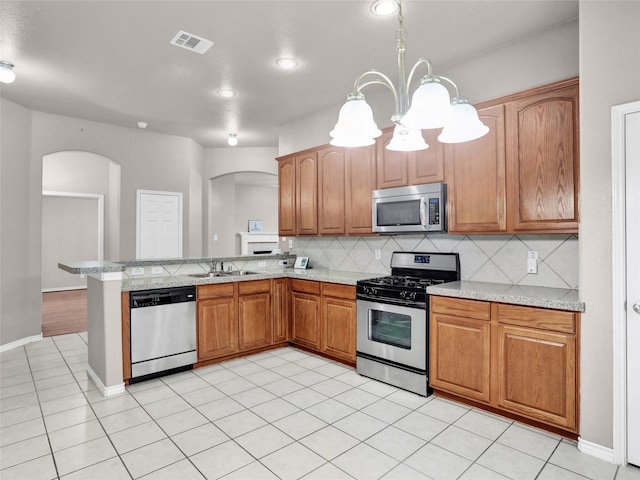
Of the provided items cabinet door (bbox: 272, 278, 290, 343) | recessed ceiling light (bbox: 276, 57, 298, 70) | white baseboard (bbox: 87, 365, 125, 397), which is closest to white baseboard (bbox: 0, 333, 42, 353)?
white baseboard (bbox: 87, 365, 125, 397)

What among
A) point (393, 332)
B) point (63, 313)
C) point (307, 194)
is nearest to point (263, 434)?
point (393, 332)

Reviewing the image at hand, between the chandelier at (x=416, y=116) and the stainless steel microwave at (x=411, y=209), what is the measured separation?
143cm

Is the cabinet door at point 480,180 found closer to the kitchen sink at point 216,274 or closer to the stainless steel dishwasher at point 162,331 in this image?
the kitchen sink at point 216,274

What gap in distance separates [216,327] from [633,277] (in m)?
3.38

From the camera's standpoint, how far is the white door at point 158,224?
19.3ft

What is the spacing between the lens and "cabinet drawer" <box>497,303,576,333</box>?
7.55 ft

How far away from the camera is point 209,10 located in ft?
8.48

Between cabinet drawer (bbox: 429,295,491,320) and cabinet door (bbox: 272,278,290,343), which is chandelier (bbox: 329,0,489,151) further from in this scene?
cabinet door (bbox: 272,278,290,343)

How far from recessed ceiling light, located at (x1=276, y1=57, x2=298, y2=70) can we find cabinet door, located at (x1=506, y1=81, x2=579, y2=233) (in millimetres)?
1876

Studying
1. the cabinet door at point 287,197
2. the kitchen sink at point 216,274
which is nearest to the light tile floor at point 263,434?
the kitchen sink at point 216,274

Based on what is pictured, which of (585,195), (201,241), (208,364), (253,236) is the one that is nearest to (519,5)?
(585,195)

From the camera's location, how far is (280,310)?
435 cm

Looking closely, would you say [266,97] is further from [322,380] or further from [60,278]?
[60,278]

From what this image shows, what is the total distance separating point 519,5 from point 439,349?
2.53 m
